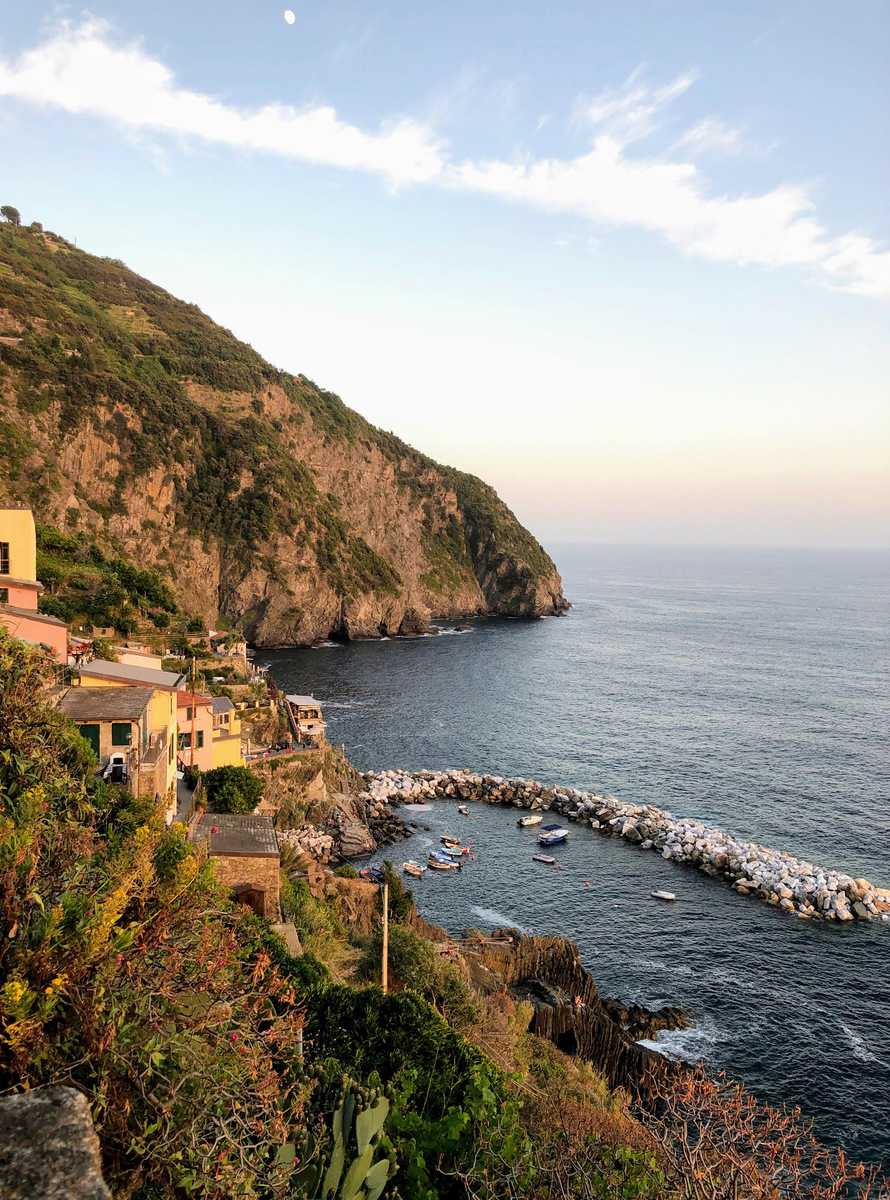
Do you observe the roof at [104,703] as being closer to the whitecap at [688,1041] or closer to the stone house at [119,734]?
the stone house at [119,734]

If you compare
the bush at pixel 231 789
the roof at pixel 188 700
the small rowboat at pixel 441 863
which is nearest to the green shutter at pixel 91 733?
the bush at pixel 231 789

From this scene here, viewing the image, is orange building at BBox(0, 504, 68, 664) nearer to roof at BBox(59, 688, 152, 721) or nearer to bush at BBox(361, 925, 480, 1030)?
roof at BBox(59, 688, 152, 721)

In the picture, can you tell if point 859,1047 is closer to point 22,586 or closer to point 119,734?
point 119,734

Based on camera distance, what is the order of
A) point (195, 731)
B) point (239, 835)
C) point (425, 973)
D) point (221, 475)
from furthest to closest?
point (221, 475) < point (195, 731) < point (239, 835) < point (425, 973)

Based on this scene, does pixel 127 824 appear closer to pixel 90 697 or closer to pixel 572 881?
pixel 90 697

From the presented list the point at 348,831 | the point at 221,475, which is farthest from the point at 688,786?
the point at 221,475

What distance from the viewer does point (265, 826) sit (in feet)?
78.0

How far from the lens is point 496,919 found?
3538 cm

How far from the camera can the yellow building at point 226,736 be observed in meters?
39.2

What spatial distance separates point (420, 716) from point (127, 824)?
54689 millimetres

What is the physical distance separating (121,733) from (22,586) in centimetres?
1033

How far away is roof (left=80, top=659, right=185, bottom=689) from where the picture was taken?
85.5 feet

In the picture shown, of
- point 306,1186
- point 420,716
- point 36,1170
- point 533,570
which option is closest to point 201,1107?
point 306,1186

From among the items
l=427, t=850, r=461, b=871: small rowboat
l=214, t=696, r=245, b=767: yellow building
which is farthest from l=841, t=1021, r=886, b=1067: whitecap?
l=214, t=696, r=245, b=767: yellow building
